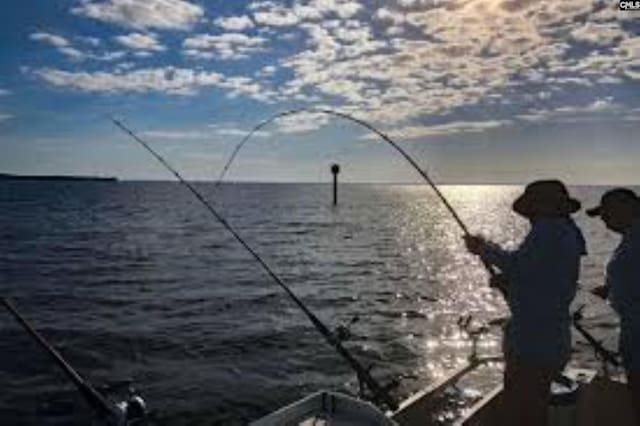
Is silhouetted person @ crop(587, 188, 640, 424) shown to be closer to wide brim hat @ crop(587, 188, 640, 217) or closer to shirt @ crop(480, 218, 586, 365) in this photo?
wide brim hat @ crop(587, 188, 640, 217)

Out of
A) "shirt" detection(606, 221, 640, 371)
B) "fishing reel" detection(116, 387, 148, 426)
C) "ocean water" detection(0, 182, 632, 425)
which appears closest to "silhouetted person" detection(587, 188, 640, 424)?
"shirt" detection(606, 221, 640, 371)

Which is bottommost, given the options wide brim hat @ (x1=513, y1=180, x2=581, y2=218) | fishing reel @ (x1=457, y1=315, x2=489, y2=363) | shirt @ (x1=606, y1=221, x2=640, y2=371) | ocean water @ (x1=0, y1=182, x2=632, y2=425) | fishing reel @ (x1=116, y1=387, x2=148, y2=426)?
ocean water @ (x1=0, y1=182, x2=632, y2=425)

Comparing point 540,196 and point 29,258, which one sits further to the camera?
point 29,258

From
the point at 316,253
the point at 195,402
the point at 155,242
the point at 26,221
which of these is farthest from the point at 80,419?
the point at 26,221

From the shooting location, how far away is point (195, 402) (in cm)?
1681

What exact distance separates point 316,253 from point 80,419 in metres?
41.5

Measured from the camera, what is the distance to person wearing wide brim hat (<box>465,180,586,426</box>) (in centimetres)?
565

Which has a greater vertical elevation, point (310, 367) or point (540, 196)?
point (540, 196)

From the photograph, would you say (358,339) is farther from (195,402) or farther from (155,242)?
(155,242)

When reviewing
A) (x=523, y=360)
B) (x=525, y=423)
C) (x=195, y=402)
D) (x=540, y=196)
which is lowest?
(x=195, y=402)

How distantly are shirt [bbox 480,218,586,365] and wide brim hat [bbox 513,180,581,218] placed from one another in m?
0.08

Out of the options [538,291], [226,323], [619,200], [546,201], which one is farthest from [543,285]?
[226,323]

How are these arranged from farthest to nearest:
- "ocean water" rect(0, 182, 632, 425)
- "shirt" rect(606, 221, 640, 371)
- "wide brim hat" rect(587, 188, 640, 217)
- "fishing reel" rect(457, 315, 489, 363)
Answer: "ocean water" rect(0, 182, 632, 425), "fishing reel" rect(457, 315, 489, 363), "wide brim hat" rect(587, 188, 640, 217), "shirt" rect(606, 221, 640, 371)

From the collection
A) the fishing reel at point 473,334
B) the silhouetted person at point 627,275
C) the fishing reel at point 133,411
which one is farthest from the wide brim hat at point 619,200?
the fishing reel at point 473,334
